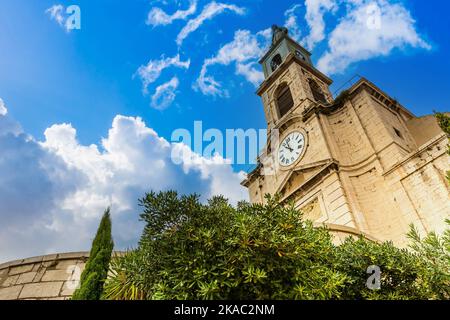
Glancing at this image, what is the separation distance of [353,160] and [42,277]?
54.7 feet

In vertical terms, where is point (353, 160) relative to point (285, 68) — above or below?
below

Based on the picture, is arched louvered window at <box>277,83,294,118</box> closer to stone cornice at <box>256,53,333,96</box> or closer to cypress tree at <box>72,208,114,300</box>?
stone cornice at <box>256,53,333,96</box>

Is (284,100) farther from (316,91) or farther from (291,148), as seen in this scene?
(291,148)

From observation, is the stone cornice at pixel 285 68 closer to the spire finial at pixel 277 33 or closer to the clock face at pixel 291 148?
the spire finial at pixel 277 33

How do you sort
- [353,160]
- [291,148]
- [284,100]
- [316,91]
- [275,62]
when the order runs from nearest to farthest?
1. [353,160]
2. [291,148]
3. [316,91]
4. [284,100]
5. [275,62]

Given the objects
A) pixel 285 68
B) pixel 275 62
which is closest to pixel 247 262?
pixel 285 68

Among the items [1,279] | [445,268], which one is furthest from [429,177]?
[1,279]

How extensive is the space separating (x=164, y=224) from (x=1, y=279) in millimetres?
5839

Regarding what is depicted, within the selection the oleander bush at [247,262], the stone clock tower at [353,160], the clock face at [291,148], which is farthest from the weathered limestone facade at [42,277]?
the clock face at [291,148]

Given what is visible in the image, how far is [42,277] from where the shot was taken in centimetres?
877

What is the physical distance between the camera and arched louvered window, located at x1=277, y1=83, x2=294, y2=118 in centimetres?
2681

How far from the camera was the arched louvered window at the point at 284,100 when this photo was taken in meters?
26.8

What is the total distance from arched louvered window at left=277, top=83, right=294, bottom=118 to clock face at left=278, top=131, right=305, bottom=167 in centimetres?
409

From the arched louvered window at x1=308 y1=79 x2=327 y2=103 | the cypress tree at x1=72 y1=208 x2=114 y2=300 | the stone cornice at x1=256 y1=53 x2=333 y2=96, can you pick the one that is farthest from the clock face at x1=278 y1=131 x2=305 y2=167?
the cypress tree at x1=72 y1=208 x2=114 y2=300
